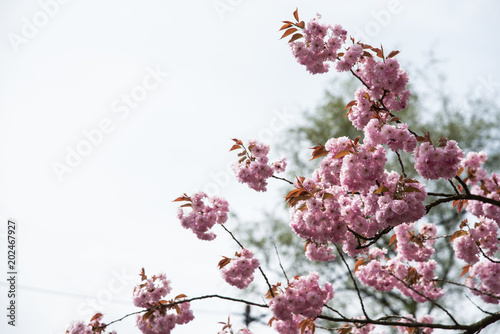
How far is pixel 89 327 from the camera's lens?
331 centimetres

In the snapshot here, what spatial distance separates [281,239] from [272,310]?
6.08 metres

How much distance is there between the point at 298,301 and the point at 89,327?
1.90 metres

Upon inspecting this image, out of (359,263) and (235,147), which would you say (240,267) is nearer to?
(235,147)

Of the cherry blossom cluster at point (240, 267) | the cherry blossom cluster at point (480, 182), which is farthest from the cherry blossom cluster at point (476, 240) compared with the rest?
the cherry blossom cluster at point (240, 267)

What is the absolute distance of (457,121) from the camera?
8.80 m

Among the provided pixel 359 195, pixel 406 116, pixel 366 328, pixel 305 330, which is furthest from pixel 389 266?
pixel 406 116

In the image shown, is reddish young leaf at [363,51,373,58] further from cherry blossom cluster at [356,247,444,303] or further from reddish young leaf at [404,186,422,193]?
cherry blossom cluster at [356,247,444,303]

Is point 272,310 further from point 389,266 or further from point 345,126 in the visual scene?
point 345,126

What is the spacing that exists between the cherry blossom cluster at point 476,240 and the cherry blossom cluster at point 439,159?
1.29 metres

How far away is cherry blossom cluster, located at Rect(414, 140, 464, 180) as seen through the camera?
2.43 m

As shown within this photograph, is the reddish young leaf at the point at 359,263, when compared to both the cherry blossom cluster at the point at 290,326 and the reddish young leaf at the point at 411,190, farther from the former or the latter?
the reddish young leaf at the point at 411,190

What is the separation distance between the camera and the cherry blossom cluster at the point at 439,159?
2.43 m

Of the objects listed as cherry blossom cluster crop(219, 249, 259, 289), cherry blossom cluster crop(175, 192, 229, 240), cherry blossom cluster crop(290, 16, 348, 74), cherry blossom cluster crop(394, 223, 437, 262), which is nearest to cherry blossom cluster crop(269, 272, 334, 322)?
cherry blossom cluster crop(219, 249, 259, 289)

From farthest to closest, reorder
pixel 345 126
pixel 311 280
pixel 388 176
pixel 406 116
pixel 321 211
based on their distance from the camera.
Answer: pixel 345 126 → pixel 406 116 → pixel 311 280 → pixel 388 176 → pixel 321 211
